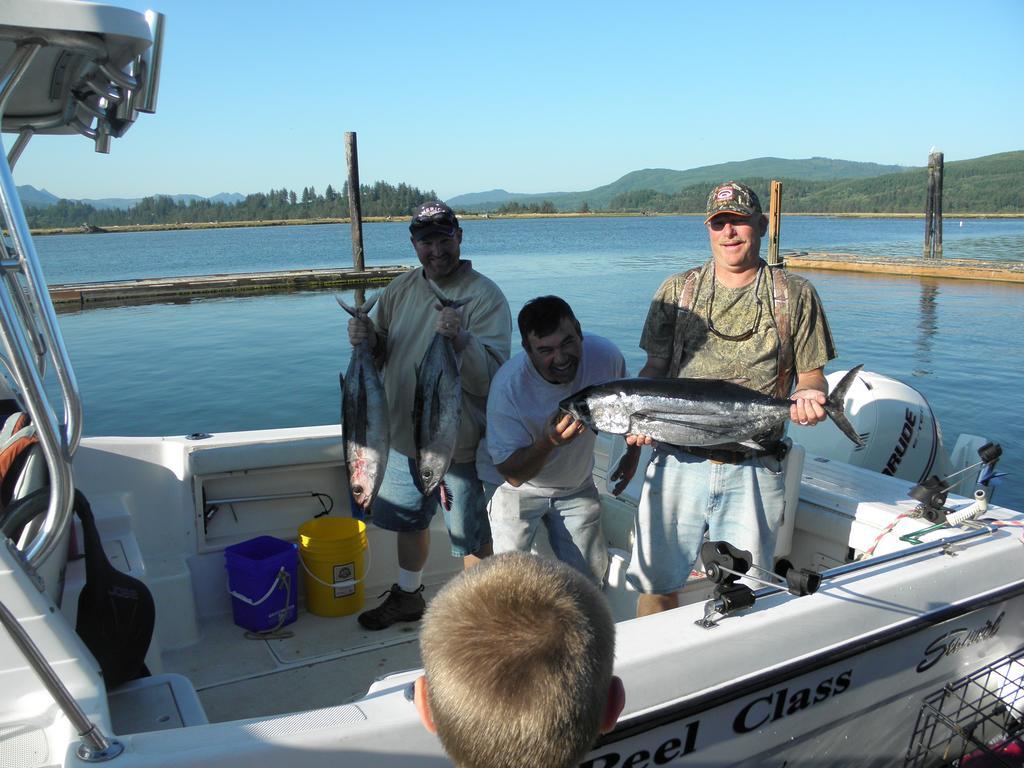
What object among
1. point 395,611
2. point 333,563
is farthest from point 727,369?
point 333,563

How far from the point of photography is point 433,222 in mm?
3795

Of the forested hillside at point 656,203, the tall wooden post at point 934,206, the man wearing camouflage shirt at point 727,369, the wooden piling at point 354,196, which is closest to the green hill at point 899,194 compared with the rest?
the forested hillside at point 656,203

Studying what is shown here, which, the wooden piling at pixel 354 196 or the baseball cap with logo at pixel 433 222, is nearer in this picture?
the baseball cap with logo at pixel 433 222

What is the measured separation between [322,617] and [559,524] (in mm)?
1622

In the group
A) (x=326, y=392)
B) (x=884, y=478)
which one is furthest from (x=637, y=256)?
(x=884, y=478)

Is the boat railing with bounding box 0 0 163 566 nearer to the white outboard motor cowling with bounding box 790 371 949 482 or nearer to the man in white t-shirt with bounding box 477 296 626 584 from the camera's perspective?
the man in white t-shirt with bounding box 477 296 626 584

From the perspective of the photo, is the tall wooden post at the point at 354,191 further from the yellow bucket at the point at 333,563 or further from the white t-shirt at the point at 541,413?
the white t-shirt at the point at 541,413

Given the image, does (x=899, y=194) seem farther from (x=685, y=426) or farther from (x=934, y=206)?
(x=685, y=426)

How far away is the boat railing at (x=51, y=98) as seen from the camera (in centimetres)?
190

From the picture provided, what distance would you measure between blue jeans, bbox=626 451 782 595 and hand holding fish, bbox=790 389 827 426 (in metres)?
0.25

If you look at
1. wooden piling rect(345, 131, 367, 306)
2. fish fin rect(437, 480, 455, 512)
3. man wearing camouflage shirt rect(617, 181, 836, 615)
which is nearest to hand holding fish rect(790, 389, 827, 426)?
man wearing camouflage shirt rect(617, 181, 836, 615)

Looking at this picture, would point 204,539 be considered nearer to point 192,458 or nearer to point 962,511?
point 192,458

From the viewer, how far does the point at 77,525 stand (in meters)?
3.23

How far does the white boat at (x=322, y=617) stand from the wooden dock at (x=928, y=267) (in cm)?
2440
